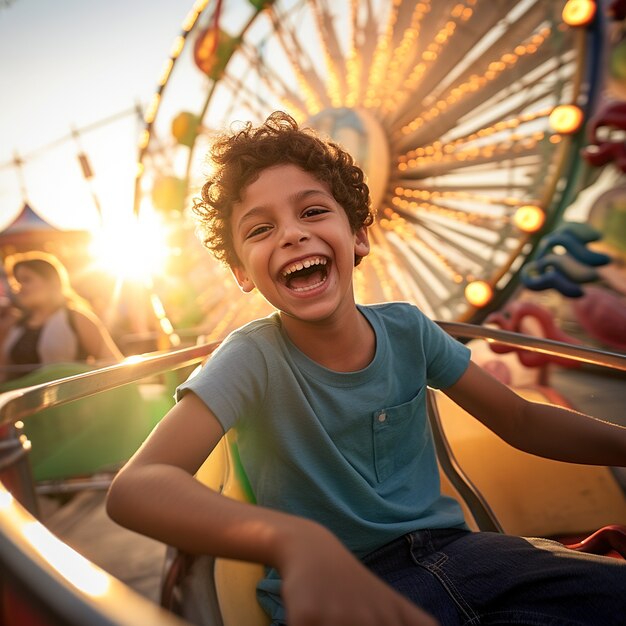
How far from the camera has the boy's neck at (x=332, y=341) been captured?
0.81m

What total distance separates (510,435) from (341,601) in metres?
0.63

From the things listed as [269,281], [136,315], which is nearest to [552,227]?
[269,281]

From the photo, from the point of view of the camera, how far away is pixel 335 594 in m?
0.32

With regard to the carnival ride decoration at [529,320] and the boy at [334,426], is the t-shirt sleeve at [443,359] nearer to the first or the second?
the boy at [334,426]

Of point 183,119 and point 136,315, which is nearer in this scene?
point 183,119

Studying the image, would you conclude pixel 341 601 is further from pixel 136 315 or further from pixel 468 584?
pixel 136 315

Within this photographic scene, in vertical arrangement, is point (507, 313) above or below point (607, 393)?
below

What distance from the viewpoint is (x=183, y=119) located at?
13.9ft

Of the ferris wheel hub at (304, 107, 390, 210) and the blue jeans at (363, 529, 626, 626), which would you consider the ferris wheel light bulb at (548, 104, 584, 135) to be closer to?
the ferris wheel hub at (304, 107, 390, 210)

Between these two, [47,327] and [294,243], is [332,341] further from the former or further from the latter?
[47,327]

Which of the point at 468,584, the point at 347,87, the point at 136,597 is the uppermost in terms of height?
the point at 347,87

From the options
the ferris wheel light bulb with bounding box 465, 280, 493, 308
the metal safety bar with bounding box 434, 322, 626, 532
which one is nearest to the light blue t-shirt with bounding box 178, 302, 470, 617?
the metal safety bar with bounding box 434, 322, 626, 532

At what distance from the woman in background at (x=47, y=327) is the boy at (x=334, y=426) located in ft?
5.90

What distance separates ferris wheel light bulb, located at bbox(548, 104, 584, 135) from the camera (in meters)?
2.49
